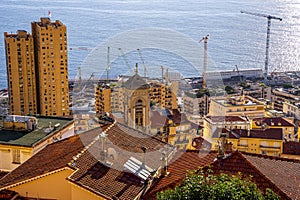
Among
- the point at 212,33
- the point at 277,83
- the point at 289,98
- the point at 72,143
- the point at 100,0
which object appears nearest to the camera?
the point at 72,143

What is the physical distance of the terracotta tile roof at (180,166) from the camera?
14.0 feet

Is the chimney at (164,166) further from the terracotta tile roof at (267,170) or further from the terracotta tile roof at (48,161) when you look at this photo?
the terracotta tile roof at (48,161)

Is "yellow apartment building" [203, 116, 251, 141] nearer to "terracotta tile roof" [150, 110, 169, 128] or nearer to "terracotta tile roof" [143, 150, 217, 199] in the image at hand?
"terracotta tile roof" [150, 110, 169, 128]

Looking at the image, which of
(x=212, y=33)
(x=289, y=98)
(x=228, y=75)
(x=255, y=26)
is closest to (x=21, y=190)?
(x=289, y=98)

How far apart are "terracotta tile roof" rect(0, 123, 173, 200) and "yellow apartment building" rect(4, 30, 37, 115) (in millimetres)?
13482

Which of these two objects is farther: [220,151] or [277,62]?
[277,62]

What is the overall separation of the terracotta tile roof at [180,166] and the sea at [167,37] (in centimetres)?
1070

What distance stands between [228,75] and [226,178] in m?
29.2

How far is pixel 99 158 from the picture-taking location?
4.61 meters

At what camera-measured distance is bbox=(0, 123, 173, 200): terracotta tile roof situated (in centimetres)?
429

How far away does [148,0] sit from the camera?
79188 mm

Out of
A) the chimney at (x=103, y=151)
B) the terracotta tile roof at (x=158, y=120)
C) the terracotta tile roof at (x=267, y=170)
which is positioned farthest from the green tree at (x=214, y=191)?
the terracotta tile roof at (x=158, y=120)

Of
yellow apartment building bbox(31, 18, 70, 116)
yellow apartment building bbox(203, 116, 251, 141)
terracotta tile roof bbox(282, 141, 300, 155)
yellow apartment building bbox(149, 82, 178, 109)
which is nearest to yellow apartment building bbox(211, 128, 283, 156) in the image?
terracotta tile roof bbox(282, 141, 300, 155)

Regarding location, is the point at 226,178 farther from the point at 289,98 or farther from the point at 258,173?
the point at 289,98
